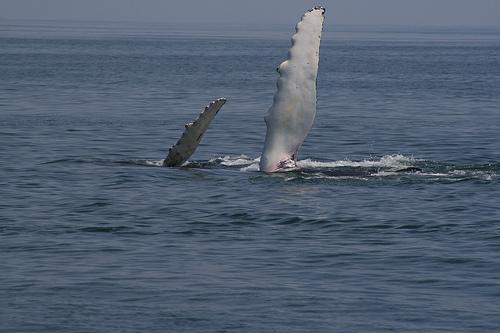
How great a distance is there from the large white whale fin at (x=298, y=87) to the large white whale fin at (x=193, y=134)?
3.55 feet

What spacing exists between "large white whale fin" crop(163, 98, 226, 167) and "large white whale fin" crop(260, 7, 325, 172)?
1083 millimetres

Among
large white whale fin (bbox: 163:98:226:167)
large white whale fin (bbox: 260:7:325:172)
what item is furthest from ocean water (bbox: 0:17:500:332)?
large white whale fin (bbox: 260:7:325:172)

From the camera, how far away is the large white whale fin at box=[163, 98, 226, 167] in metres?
14.4

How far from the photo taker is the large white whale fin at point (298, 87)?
44.4 ft

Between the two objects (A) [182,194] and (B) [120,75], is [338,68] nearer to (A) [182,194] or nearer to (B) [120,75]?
(B) [120,75]

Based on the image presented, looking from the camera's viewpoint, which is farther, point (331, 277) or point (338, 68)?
point (338, 68)

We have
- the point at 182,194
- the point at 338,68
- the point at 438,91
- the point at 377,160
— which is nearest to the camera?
the point at 182,194

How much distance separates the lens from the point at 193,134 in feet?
48.2

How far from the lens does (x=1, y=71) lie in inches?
1881

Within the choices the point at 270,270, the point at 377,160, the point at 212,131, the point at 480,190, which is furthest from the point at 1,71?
the point at 270,270

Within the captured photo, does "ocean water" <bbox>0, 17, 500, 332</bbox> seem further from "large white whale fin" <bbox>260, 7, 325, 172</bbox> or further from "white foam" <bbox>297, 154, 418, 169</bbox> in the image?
"large white whale fin" <bbox>260, 7, 325, 172</bbox>

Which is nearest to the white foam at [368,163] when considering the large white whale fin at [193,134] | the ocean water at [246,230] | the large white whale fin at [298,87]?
the ocean water at [246,230]

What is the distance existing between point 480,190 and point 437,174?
127 centimetres

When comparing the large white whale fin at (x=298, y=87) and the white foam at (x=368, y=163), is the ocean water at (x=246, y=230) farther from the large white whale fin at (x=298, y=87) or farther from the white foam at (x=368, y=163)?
the large white whale fin at (x=298, y=87)
